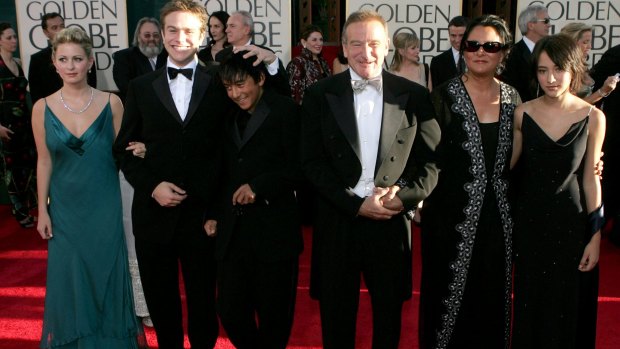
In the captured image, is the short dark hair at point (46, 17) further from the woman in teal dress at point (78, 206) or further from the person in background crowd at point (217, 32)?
the woman in teal dress at point (78, 206)

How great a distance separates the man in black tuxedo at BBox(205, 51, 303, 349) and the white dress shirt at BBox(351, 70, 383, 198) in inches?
11.7

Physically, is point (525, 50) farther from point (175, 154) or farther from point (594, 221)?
point (175, 154)

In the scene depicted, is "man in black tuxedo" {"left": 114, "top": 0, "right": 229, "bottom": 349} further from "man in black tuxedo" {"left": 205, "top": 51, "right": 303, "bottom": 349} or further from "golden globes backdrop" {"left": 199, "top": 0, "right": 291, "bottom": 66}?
"golden globes backdrop" {"left": 199, "top": 0, "right": 291, "bottom": 66}

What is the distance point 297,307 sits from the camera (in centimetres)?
409

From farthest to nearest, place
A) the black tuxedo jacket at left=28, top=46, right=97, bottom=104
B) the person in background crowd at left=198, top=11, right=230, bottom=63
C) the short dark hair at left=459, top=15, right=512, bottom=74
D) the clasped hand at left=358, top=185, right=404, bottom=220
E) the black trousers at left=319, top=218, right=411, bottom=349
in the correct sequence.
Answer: the black tuxedo jacket at left=28, top=46, right=97, bottom=104 → the person in background crowd at left=198, top=11, right=230, bottom=63 → the short dark hair at left=459, top=15, right=512, bottom=74 → the black trousers at left=319, top=218, right=411, bottom=349 → the clasped hand at left=358, top=185, right=404, bottom=220

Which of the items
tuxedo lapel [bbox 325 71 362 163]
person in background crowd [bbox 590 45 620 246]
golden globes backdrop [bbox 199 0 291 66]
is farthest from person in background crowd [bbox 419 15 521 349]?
golden globes backdrop [bbox 199 0 291 66]

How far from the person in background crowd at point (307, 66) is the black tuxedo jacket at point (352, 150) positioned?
3.04 meters

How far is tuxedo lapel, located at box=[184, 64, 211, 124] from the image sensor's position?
9.27ft

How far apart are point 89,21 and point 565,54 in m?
5.31

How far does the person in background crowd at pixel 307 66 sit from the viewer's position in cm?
592

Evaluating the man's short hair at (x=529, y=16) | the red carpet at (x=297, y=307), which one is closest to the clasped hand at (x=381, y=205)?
the red carpet at (x=297, y=307)

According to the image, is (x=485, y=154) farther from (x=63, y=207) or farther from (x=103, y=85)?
(x=103, y=85)

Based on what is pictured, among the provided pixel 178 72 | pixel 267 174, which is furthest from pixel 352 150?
pixel 178 72

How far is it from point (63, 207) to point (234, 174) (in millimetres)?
933
